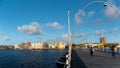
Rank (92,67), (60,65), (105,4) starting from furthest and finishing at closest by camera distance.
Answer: (60,65)
(105,4)
(92,67)

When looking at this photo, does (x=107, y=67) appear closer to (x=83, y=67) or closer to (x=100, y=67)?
(x=100, y=67)

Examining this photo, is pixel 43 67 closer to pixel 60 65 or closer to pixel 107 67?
pixel 60 65

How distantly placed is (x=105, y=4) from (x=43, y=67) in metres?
45.1

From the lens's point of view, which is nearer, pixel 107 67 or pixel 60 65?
pixel 107 67

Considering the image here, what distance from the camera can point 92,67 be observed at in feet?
70.0

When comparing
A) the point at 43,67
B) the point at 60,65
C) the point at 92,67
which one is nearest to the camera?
the point at 92,67

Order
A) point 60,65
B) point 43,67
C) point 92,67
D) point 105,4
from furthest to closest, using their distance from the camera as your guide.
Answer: point 43,67 → point 60,65 → point 105,4 → point 92,67

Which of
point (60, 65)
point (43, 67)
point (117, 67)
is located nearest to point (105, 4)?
point (117, 67)

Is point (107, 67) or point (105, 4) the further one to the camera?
point (105, 4)

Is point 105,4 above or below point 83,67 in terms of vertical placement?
above

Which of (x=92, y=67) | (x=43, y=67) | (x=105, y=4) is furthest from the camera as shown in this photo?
(x=43, y=67)

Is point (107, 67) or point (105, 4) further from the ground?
point (105, 4)

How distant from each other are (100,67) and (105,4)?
8.35 m

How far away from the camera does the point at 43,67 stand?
69438mm
